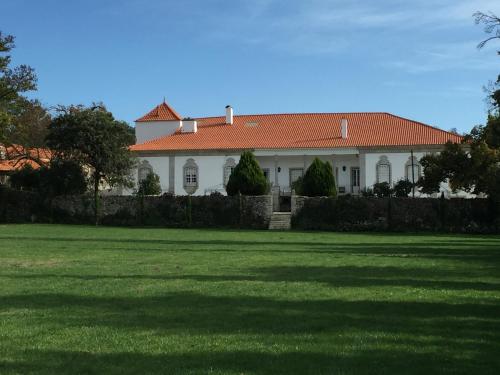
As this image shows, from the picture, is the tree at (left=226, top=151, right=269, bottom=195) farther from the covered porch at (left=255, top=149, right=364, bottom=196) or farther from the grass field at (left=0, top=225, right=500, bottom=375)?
the grass field at (left=0, top=225, right=500, bottom=375)

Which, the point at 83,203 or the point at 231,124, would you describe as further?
the point at 231,124

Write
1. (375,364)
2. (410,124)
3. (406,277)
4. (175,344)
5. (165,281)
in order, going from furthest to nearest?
1. (410,124)
2. (406,277)
3. (165,281)
4. (175,344)
5. (375,364)

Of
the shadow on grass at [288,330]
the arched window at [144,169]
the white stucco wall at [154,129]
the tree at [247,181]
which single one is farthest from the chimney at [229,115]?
the shadow on grass at [288,330]

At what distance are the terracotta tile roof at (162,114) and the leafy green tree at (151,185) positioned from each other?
34.0ft

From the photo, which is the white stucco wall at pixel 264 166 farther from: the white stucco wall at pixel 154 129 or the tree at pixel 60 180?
the tree at pixel 60 180

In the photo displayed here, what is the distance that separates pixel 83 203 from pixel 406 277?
3052 cm

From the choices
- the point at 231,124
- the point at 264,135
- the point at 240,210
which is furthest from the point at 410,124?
the point at 240,210

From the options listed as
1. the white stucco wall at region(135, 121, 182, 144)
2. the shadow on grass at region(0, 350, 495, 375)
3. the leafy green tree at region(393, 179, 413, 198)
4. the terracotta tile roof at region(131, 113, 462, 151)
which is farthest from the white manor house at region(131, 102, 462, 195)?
the shadow on grass at region(0, 350, 495, 375)

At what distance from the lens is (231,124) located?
59469 mm

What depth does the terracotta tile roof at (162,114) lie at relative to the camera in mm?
61347

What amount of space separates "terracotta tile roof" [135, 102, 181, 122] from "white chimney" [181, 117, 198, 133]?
5.68 feet

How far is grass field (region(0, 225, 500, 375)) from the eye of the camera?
234 inches

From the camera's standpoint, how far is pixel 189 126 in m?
59.3

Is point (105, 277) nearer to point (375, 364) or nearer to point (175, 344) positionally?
point (175, 344)
